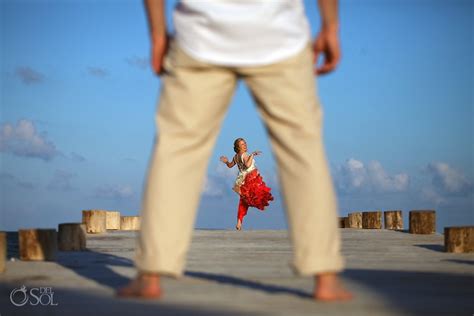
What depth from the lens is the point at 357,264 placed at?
5523mm

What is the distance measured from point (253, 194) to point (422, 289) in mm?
10420

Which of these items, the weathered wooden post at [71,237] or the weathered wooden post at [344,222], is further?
the weathered wooden post at [344,222]

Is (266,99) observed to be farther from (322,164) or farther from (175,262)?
(175,262)

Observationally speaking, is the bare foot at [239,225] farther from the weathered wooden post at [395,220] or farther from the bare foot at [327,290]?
the bare foot at [327,290]

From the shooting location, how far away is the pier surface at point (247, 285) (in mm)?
3086

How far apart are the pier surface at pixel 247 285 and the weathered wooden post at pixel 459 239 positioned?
56 cm

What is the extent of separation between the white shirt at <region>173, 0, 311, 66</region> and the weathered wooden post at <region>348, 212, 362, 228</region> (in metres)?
11.3

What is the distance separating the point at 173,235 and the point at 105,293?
0.51 meters

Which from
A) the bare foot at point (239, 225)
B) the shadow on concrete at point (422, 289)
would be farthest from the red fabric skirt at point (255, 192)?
the shadow on concrete at point (422, 289)

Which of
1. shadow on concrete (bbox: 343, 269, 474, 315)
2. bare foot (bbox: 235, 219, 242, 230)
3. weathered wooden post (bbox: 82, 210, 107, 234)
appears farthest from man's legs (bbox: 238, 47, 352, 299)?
bare foot (bbox: 235, 219, 242, 230)

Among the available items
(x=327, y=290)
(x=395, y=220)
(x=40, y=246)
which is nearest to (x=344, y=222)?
(x=395, y=220)

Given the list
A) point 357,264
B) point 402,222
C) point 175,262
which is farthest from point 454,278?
point 402,222

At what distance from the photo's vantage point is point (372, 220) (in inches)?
530

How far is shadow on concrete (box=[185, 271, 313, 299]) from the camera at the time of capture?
358cm
